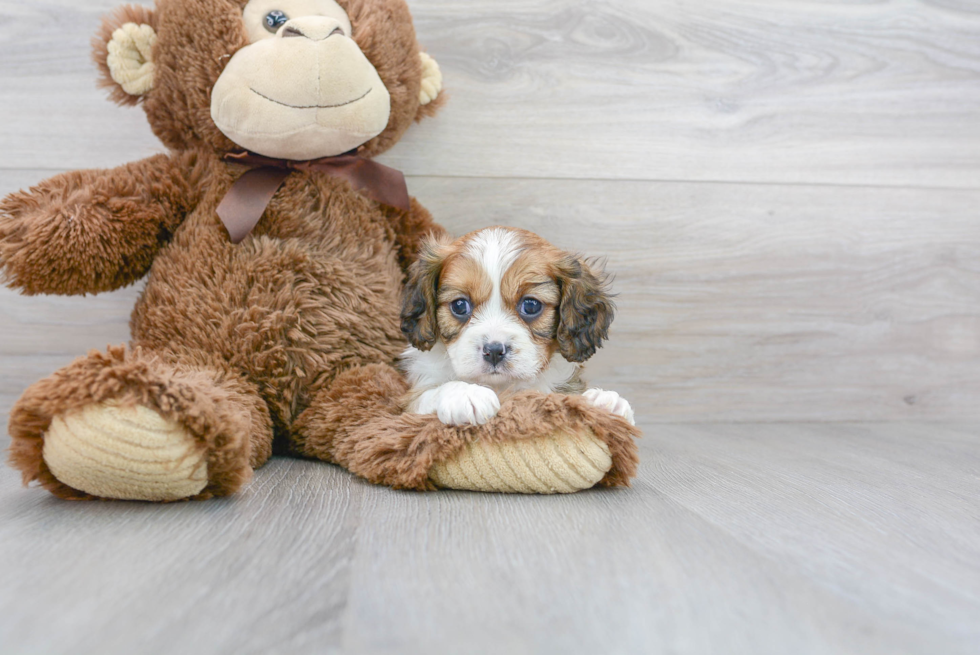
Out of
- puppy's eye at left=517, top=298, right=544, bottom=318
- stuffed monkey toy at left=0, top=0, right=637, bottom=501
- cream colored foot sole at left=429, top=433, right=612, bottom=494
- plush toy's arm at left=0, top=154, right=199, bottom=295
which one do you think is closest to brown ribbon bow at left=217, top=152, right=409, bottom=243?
stuffed monkey toy at left=0, top=0, right=637, bottom=501

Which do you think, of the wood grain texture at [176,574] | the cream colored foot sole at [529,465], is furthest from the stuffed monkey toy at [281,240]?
the wood grain texture at [176,574]

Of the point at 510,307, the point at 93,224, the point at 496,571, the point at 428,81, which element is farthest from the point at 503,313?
the point at 93,224

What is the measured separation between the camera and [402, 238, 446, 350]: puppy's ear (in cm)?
143

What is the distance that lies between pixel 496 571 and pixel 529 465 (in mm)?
346

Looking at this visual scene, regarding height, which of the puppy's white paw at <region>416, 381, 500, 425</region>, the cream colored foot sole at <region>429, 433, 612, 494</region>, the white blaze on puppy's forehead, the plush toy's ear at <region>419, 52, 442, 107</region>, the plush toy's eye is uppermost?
the plush toy's eye

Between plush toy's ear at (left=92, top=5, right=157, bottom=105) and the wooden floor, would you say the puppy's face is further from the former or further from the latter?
plush toy's ear at (left=92, top=5, right=157, bottom=105)

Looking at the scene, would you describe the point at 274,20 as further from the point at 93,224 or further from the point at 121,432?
the point at 121,432

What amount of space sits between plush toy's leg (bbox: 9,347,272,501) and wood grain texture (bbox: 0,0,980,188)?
3.46ft

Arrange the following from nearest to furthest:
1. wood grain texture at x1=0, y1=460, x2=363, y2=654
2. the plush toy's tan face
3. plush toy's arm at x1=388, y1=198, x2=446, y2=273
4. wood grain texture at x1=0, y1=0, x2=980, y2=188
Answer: wood grain texture at x1=0, y1=460, x2=363, y2=654
the plush toy's tan face
plush toy's arm at x1=388, y1=198, x2=446, y2=273
wood grain texture at x1=0, y1=0, x2=980, y2=188

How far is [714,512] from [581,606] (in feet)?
1.57

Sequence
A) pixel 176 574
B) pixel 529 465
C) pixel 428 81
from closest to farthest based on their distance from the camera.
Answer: pixel 176 574, pixel 529 465, pixel 428 81

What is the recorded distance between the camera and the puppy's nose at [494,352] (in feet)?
4.28

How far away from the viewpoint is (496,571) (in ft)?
2.86

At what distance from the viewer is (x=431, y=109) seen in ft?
5.98
